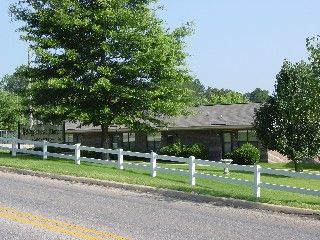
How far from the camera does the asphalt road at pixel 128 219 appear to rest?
371 inches

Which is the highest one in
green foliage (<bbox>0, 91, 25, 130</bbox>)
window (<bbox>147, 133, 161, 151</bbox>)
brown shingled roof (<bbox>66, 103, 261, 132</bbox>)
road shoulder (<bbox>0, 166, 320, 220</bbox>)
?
green foliage (<bbox>0, 91, 25, 130</bbox>)

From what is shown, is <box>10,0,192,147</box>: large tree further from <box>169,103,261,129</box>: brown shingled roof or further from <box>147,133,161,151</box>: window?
<box>147,133,161,151</box>: window

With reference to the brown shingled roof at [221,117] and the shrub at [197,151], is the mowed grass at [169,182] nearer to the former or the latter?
the shrub at [197,151]

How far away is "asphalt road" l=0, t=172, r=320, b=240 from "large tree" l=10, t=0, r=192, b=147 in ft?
37.2

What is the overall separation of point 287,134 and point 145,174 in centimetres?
1024

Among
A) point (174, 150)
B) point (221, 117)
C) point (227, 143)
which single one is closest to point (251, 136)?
point (227, 143)

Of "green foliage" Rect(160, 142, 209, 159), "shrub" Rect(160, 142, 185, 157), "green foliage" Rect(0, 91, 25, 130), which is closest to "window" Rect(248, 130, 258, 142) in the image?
"green foliage" Rect(160, 142, 209, 159)

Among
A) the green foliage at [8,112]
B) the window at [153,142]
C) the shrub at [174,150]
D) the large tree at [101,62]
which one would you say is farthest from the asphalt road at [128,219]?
the green foliage at [8,112]

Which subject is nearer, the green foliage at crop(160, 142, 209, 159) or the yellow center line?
the yellow center line

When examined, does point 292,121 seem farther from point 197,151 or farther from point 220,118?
point 220,118

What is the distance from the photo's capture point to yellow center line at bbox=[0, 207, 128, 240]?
9.16 metres

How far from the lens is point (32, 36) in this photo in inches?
1059

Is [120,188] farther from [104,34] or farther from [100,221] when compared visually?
[104,34]

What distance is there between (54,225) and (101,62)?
58.8 feet
